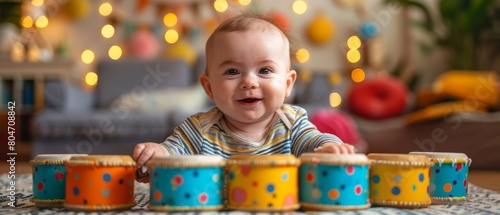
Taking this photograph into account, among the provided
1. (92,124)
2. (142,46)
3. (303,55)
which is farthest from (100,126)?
(303,55)

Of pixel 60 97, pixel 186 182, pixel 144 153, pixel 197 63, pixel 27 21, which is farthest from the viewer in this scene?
pixel 27 21

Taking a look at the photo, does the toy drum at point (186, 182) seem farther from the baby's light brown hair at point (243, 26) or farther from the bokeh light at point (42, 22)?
the bokeh light at point (42, 22)

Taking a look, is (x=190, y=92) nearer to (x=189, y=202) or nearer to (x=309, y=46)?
(x=309, y=46)

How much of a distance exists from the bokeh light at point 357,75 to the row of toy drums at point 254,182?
352 cm

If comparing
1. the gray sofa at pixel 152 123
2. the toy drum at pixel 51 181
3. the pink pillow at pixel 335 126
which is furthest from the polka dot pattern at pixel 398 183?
the gray sofa at pixel 152 123

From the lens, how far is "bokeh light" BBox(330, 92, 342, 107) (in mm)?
4020

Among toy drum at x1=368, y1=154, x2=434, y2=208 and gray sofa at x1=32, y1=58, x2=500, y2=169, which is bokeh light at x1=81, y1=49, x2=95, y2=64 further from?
toy drum at x1=368, y1=154, x2=434, y2=208

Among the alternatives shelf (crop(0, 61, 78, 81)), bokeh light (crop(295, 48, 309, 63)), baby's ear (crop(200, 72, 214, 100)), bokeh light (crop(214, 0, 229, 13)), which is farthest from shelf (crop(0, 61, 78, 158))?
baby's ear (crop(200, 72, 214, 100))

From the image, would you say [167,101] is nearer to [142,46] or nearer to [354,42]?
[142,46]

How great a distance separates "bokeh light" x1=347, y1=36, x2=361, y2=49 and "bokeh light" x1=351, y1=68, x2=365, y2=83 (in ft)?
0.58

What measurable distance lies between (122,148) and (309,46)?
6.27ft

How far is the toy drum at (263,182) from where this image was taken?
45.5 inches

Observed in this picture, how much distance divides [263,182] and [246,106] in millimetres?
258

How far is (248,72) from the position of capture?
1356 mm
